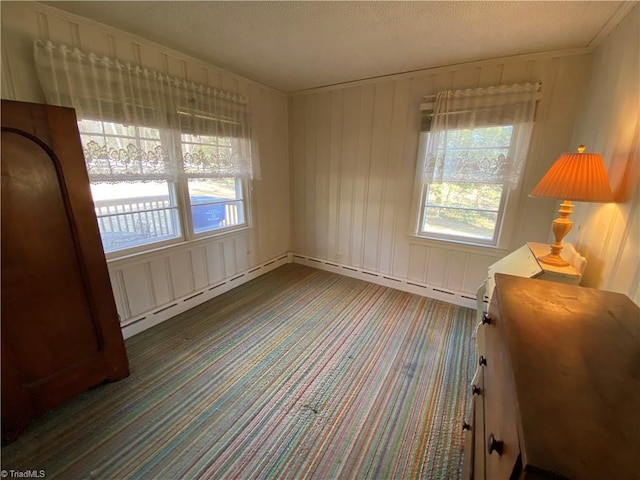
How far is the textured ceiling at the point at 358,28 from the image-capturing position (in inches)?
63.4

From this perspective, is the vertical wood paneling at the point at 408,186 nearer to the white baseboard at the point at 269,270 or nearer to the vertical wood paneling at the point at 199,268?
the white baseboard at the point at 269,270

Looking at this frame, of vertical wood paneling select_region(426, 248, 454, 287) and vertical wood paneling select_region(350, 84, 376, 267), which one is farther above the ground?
vertical wood paneling select_region(350, 84, 376, 267)

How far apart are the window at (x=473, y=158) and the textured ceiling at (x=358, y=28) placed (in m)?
0.37

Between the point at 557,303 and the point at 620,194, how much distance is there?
0.93 metres

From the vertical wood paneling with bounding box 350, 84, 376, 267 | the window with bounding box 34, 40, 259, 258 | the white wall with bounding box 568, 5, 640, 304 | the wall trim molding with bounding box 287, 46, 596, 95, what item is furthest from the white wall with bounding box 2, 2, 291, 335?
the white wall with bounding box 568, 5, 640, 304

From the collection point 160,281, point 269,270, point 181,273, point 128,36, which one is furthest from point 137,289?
point 128,36

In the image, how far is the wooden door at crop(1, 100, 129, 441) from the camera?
1.32 meters

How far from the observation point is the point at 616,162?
1453mm

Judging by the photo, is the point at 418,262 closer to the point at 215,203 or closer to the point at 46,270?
the point at 215,203

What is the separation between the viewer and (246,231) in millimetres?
3311

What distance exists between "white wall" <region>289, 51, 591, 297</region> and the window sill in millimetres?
10

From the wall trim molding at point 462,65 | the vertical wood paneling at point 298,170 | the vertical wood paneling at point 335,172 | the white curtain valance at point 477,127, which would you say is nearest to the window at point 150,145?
the vertical wood paneling at point 298,170

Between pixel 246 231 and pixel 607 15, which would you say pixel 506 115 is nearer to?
pixel 607 15

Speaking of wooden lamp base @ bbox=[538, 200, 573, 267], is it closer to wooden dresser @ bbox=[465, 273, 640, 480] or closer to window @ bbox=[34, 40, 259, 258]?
wooden dresser @ bbox=[465, 273, 640, 480]
